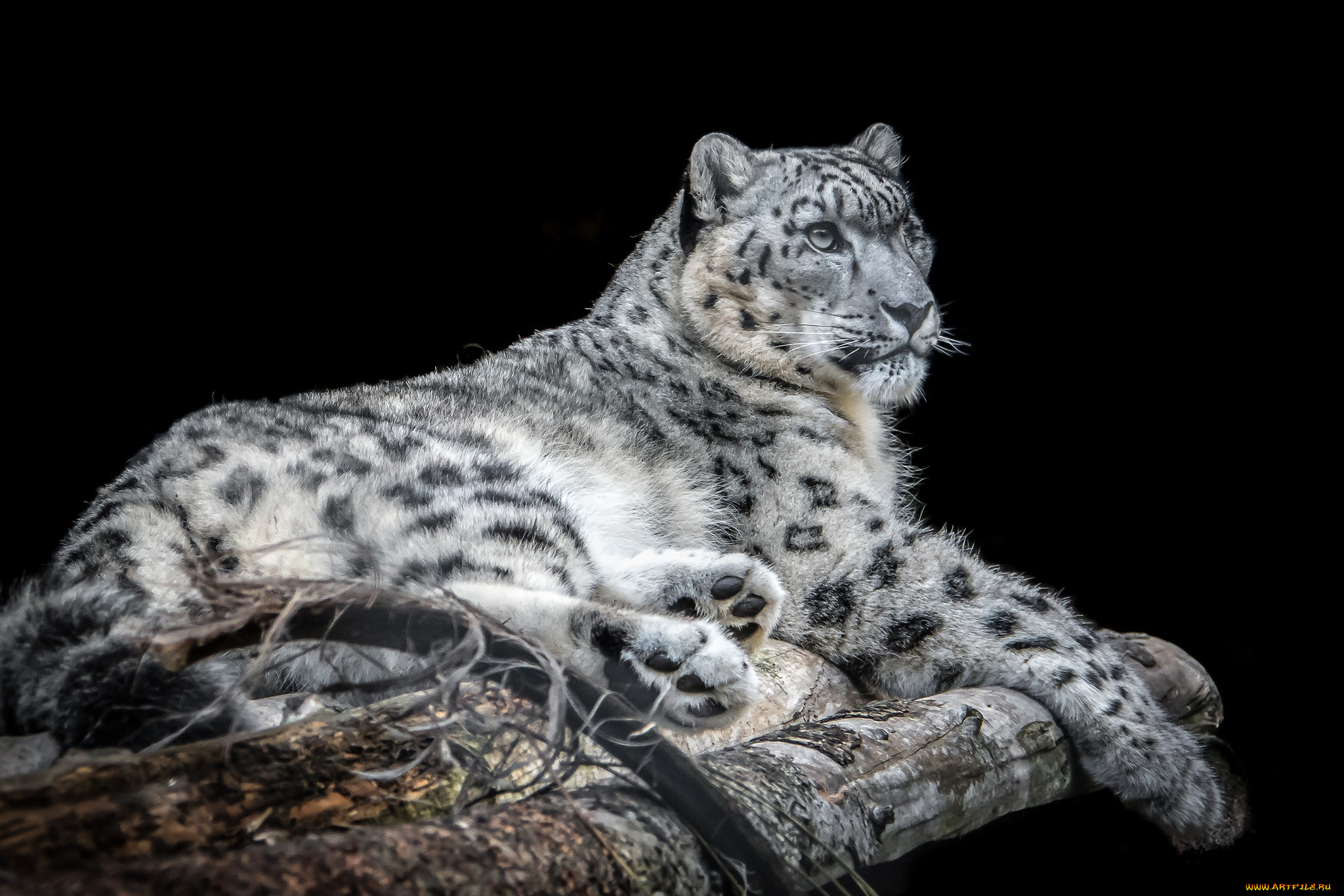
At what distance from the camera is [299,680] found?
256 centimetres

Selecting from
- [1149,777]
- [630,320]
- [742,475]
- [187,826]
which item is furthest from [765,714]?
[187,826]

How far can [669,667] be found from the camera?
2.20m

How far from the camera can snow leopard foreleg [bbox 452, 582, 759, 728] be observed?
2199 mm

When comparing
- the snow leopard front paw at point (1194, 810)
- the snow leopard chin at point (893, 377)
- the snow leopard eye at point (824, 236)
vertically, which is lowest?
the snow leopard front paw at point (1194, 810)

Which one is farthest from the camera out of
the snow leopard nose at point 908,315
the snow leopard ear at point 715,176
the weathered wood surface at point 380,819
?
the snow leopard ear at point 715,176

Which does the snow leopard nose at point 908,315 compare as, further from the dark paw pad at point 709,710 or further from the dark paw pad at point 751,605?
the dark paw pad at point 709,710

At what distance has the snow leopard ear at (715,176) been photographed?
12.1 ft

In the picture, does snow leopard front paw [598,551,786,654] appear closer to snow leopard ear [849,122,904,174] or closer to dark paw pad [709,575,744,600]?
dark paw pad [709,575,744,600]

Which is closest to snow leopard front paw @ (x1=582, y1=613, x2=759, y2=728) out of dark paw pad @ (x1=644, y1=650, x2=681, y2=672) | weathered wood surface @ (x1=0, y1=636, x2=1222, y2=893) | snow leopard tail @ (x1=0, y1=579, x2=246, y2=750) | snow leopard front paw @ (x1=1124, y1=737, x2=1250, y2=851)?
dark paw pad @ (x1=644, y1=650, x2=681, y2=672)

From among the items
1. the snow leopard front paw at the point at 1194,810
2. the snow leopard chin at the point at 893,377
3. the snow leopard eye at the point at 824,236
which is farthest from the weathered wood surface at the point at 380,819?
the snow leopard eye at the point at 824,236

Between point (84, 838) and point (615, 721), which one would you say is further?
point (615, 721)

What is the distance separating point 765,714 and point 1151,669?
1.53m

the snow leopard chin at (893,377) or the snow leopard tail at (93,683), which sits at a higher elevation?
the snow leopard chin at (893,377)

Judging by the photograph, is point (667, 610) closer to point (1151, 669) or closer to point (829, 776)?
point (829, 776)
